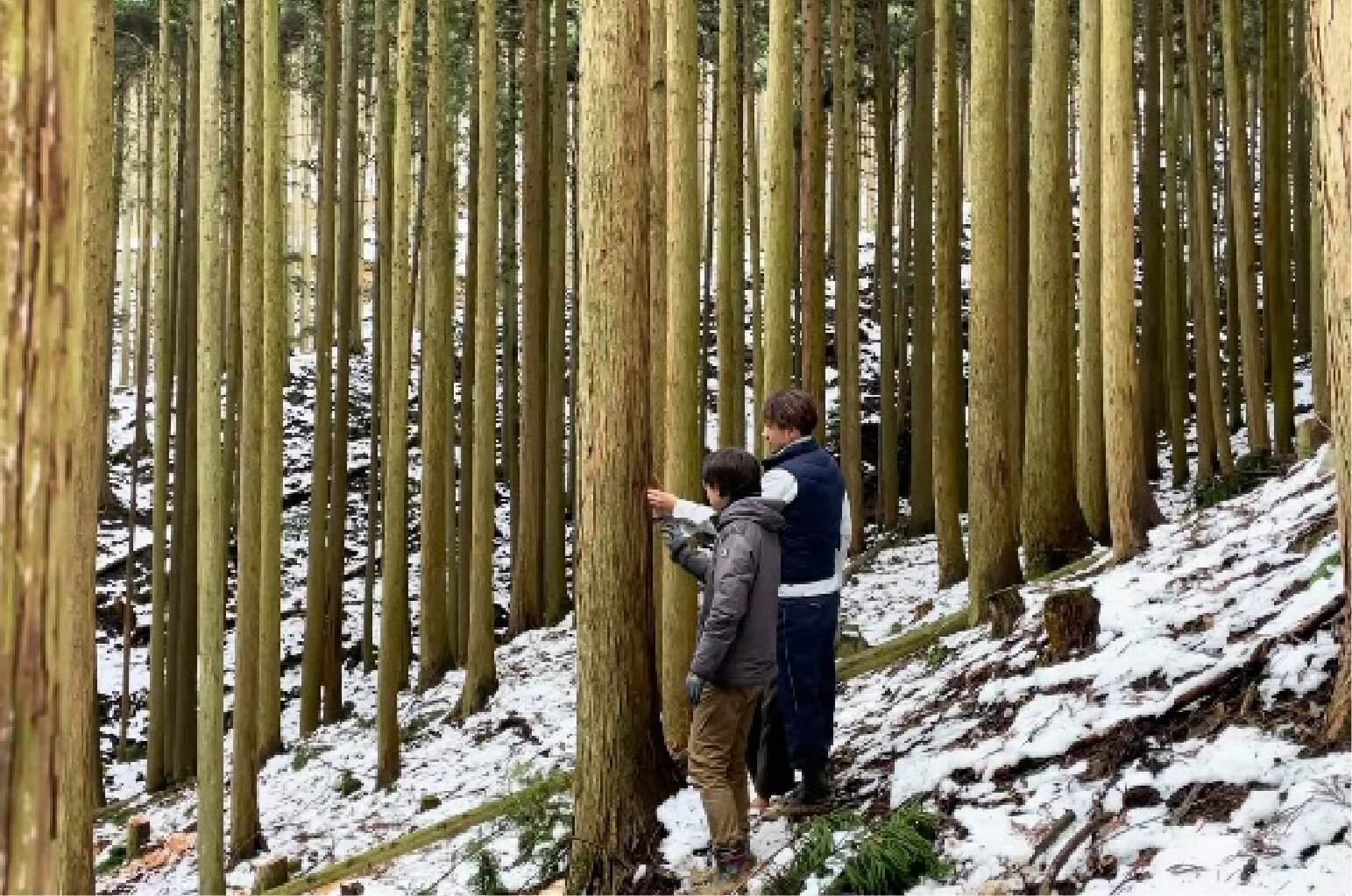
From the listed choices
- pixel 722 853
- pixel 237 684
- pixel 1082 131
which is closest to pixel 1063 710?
pixel 722 853

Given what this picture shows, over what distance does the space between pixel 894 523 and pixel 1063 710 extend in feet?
31.2

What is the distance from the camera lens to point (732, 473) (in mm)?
4535

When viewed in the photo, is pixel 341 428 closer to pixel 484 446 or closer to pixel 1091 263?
pixel 484 446

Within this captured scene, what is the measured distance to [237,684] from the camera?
26.0 feet

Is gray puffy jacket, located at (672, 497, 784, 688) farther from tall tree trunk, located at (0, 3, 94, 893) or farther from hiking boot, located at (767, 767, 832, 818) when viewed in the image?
tall tree trunk, located at (0, 3, 94, 893)

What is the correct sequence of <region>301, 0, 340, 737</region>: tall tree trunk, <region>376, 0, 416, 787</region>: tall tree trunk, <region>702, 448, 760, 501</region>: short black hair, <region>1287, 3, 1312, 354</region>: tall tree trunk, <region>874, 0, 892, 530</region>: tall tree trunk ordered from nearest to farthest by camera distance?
<region>702, 448, 760, 501</region>: short black hair → <region>376, 0, 416, 787</region>: tall tree trunk → <region>301, 0, 340, 737</region>: tall tree trunk → <region>874, 0, 892, 530</region>: tall tree trunk → <region>1287, 3, 1312, 354</region>: tall tree trunk

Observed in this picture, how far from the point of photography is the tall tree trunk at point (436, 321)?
921 centimetres

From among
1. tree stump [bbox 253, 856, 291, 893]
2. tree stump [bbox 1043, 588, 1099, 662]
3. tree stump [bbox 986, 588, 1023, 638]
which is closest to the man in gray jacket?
tree stump [bbox 1043, 588, 1099, 662]

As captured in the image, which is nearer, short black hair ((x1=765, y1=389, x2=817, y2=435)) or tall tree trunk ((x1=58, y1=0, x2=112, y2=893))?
short black hair ((x1=765, y1=389, x2=817, y2=435))

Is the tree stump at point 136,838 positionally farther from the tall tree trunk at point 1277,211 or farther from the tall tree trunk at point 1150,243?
the tall tree trunk at point 1277,211

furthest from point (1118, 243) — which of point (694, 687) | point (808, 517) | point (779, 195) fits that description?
point (694, 687)

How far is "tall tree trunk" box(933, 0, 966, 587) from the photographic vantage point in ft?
30.2

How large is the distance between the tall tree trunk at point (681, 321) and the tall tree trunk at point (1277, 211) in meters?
6.58

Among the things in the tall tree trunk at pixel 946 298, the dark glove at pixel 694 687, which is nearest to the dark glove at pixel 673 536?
the dark glove at pixel 694 687
